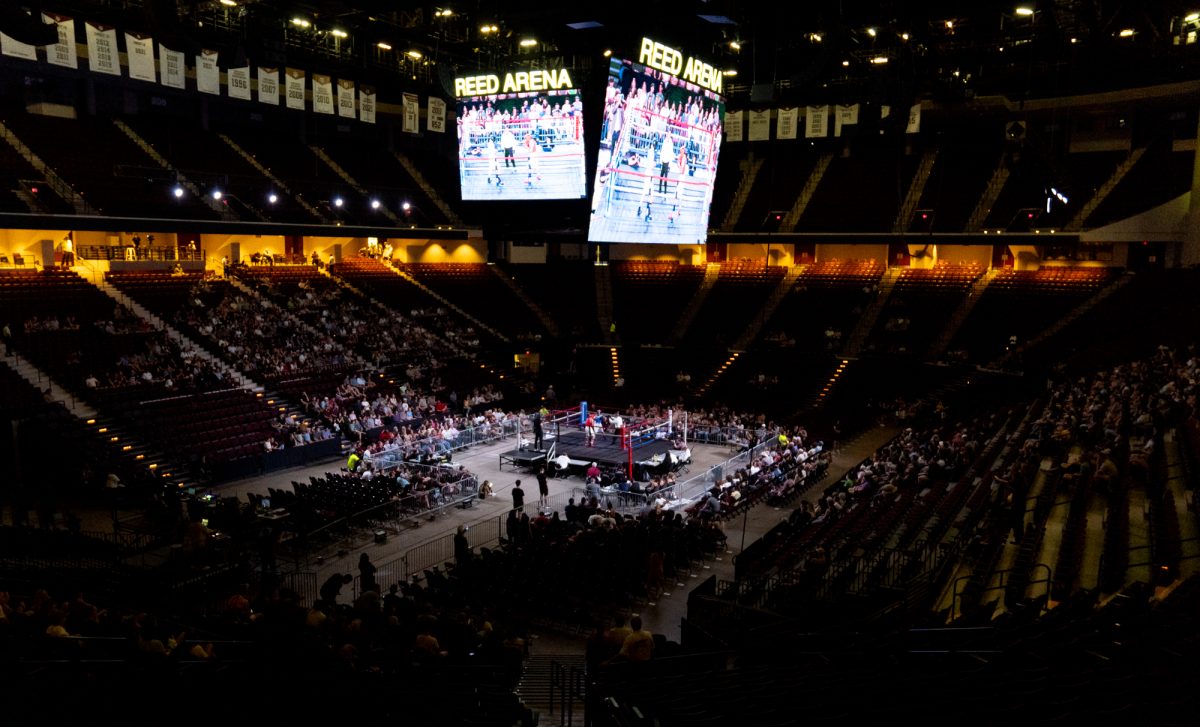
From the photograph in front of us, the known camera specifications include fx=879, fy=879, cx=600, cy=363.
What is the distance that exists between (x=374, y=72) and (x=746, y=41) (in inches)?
862

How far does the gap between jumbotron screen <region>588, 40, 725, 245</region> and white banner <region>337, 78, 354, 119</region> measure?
16.1 metres

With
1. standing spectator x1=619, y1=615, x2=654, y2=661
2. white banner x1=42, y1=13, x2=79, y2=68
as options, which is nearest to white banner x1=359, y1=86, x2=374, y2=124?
white banner x1=42, y1=13, x2=79, y2=68

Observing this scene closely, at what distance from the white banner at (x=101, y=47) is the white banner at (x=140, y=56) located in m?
0.48

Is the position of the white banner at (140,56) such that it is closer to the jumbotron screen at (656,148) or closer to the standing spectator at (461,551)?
the jumbotron screen at (656,148)

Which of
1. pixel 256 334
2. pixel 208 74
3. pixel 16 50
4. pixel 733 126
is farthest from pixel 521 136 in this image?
pixel 733 126

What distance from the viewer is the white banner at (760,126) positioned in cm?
3422

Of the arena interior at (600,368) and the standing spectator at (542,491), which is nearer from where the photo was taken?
the arena interior at (600,368)

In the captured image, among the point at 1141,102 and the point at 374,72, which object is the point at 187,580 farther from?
the point at 1141,102

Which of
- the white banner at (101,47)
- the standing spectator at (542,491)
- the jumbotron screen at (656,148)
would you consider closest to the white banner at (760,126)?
the jumbotron screen at (656,148)

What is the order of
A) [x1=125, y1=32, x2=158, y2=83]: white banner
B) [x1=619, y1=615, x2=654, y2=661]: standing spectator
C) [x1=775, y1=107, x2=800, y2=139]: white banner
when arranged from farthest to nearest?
[x1=775, y1=107, x2=800, y2=139]: white banner → [x1=125, y1=32, x2=158, y2=83]: white banner → [x1=619, y1=615, x2=654, y2=661]: standing spectator

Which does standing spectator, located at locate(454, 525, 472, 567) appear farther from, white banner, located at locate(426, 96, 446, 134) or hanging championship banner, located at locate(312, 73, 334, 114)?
white banner, located at locate(426, 96, 446, 134)

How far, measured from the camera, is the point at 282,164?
3997cm

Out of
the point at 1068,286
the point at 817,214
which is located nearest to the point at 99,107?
the point at 817,214

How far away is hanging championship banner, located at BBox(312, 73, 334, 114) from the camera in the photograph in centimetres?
3047
